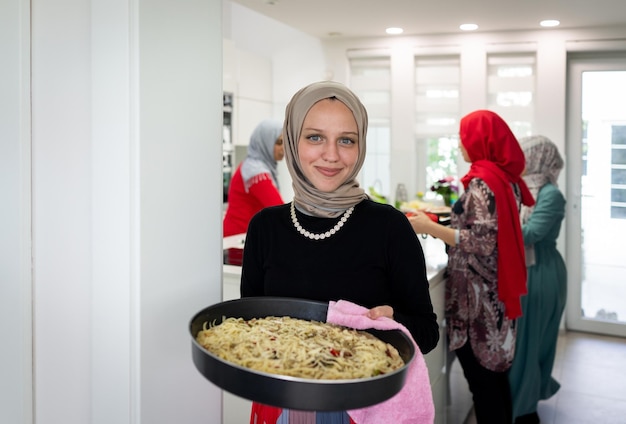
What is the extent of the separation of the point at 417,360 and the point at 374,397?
30 centimetres

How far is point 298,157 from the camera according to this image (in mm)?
1384

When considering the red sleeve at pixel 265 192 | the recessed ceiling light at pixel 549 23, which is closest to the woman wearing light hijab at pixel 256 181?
the red sleeve at pixel 265 192

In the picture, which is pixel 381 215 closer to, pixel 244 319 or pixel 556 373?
pixel 244 319

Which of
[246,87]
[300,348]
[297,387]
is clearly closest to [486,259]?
[300,348]

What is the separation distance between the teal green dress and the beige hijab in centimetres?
227

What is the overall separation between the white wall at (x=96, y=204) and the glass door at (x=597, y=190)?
449 centimetres

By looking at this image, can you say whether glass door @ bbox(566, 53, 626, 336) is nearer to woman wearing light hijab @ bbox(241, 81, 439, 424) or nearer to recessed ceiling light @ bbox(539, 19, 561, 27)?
recessed ceiling light @ bbox(539, 19, 561, 27)

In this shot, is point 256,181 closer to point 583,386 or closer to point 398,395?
point 398,395

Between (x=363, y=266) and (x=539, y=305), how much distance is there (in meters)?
2.38

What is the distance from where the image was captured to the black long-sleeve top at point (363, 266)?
1307 millimetres

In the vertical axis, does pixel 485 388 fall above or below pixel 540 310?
below

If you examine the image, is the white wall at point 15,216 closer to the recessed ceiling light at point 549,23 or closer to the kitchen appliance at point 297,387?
the kitchen appliance at point 297,387

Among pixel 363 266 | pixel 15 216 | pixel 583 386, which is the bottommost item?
pixel 583 386

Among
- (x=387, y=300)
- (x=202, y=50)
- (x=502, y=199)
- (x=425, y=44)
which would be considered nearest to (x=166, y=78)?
(x=202, y=50)
